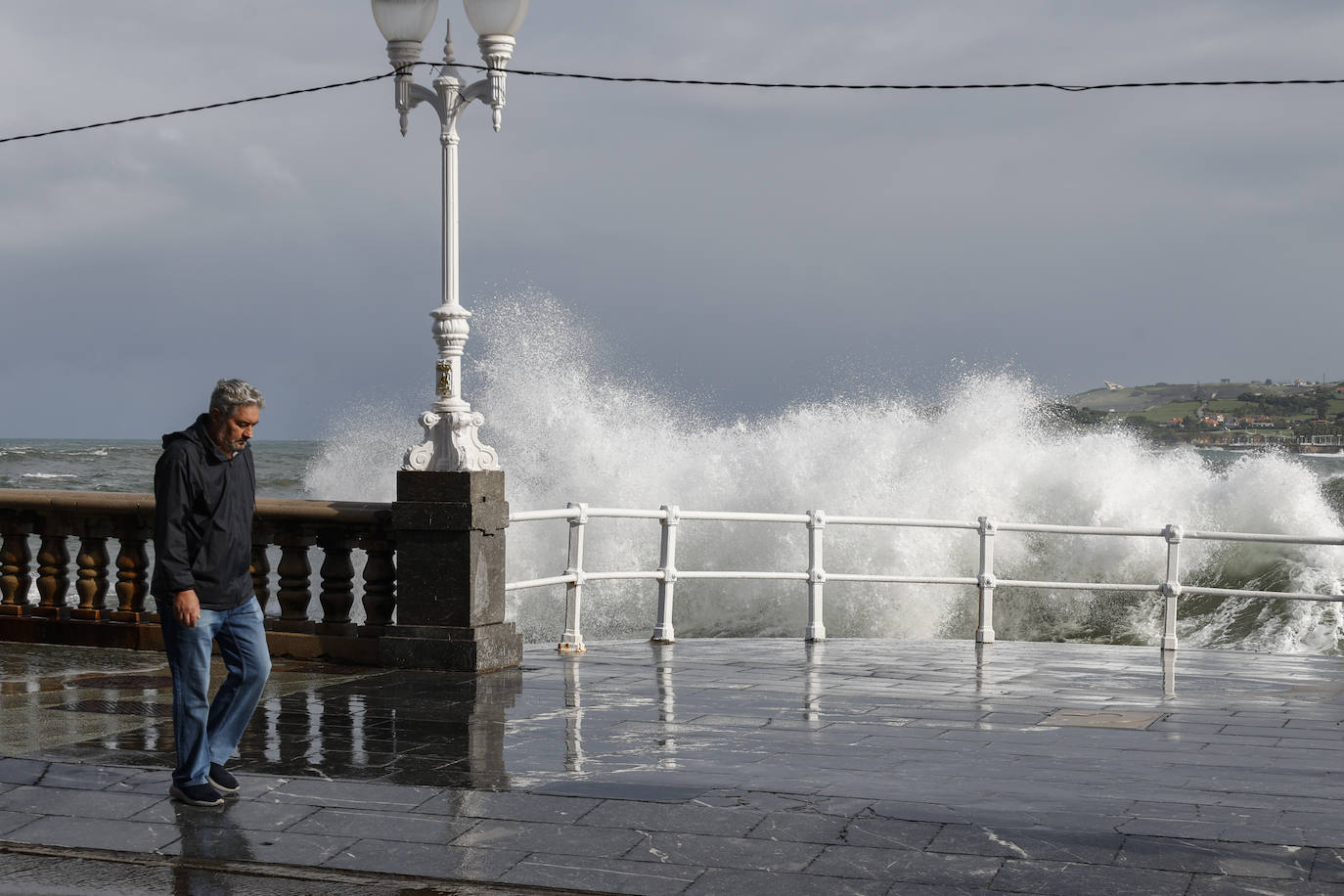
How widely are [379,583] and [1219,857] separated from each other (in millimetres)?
6379

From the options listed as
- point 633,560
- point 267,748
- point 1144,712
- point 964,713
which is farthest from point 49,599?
point 633,560

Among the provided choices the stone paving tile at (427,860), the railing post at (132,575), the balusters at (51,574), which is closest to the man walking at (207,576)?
the stone paving tile at (427,860)

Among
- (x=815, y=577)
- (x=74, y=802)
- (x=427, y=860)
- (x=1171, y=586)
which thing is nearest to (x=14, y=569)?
(x=74, y=802)

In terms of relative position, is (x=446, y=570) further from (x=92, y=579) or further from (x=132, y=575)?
(x=92, y=579)

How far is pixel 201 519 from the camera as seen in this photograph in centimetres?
593

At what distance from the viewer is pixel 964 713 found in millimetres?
8633

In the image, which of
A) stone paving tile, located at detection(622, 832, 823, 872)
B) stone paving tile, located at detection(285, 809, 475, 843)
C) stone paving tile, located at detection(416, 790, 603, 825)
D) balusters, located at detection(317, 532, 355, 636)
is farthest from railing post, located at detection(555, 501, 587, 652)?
stone paving tile, located at detection(622, 832, 823, 872)

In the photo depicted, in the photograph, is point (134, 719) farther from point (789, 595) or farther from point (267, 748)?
point (789, 595)

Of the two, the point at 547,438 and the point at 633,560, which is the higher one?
the point at 547,438

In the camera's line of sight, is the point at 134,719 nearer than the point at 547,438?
Yes

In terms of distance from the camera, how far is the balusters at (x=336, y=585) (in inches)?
405

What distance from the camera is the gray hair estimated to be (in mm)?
5867

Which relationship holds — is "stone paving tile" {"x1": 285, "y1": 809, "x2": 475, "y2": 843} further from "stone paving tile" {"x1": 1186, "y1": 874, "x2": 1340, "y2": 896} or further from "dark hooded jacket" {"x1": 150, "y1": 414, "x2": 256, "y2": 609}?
"stone paving tile" {"x1": 1186, "y1": 874, "x2": 1340, "y2": 896}

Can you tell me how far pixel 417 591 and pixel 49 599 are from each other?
10.4 feet
